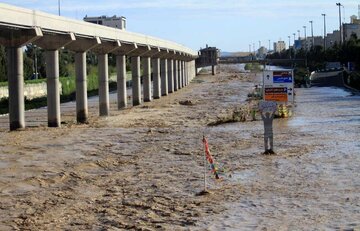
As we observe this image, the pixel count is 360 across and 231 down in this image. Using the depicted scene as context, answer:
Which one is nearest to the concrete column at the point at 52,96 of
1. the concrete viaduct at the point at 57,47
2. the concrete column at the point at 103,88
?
the concrete viaduct at the point at 57,47

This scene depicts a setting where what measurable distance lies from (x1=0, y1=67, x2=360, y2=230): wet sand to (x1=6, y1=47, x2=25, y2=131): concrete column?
10.2 feet

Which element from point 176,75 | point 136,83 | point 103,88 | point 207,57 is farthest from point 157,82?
point 207,57

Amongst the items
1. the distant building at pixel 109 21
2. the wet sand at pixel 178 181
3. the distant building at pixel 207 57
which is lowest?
the wet sand at pixel 178 181

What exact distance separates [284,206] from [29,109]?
48.2 meters

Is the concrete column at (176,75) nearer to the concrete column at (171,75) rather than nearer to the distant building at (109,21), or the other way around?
the concrete column at (171,75)

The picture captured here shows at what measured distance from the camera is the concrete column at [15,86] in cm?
3259

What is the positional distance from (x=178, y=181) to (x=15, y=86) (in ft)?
59.6

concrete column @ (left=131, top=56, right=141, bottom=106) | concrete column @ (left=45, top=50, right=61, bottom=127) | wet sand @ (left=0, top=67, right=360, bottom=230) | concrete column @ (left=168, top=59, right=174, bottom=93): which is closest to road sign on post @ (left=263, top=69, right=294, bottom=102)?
wet sand @ (left=0, top=67, right=360, bottom=230)

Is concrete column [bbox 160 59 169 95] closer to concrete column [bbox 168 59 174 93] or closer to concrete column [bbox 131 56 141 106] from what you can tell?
concrete column [bbox 168 59 174 93]

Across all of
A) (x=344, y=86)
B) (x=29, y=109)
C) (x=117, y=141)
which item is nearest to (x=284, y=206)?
(x=117, y=141)

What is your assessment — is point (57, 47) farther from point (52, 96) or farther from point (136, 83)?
point (136, 83)

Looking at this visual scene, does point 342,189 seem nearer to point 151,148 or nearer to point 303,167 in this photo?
point 303,167

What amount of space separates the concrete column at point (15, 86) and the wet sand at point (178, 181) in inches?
122

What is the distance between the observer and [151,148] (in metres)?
24.3
